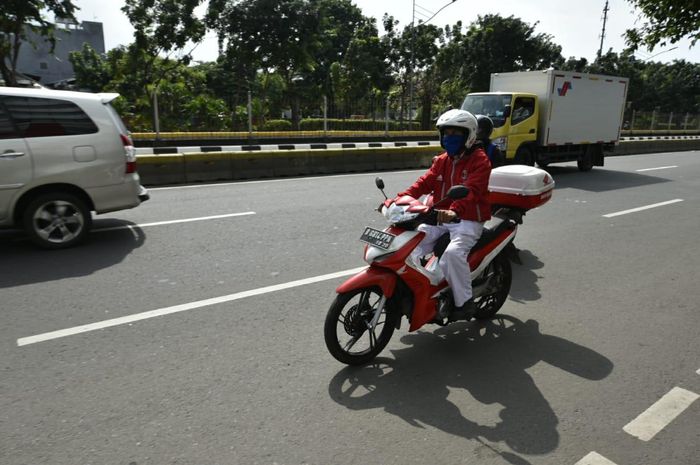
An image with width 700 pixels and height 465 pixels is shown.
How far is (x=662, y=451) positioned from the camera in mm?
2611

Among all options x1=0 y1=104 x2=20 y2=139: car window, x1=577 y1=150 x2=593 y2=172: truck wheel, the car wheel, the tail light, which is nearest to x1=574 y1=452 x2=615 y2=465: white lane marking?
the car wheel

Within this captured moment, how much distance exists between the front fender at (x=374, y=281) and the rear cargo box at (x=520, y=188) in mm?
2055

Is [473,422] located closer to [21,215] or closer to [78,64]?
[21,215]

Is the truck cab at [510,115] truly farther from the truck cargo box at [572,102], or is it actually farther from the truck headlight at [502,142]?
the truck cargo box at [572,102]

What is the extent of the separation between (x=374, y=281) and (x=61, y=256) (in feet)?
13.3

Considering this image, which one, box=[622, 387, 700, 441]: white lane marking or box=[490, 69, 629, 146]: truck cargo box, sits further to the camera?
box=[490, 69, 629, 146]: truck cargo box

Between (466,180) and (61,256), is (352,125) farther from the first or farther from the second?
(466,180)

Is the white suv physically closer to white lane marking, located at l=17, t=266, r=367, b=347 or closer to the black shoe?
white lane marking, located at l=17, t=266, r=367, b=347

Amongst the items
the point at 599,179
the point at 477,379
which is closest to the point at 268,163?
the point at 599,179

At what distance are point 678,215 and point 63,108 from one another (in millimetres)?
9833

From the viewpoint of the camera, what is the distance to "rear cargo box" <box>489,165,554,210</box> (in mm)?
4809

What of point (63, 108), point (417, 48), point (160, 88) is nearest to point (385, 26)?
point (417, 48)

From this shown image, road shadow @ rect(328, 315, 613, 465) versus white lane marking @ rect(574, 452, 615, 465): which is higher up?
white lane marking @ rect(574, 452, 615, 465)

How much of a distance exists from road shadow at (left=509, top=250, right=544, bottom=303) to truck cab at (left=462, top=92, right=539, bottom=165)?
714 centimetres
